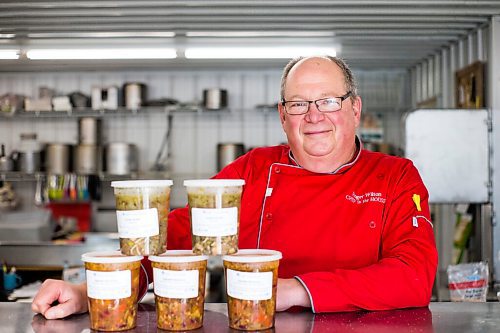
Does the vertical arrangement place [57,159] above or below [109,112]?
below

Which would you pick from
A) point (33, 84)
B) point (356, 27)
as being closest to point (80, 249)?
point (33, 84)

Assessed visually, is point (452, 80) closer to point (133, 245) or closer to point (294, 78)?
point (294, 78)

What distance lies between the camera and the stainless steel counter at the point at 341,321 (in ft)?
5.13

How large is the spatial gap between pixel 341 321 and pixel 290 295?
156mm

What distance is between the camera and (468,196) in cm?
418

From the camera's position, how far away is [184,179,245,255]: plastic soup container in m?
1.50

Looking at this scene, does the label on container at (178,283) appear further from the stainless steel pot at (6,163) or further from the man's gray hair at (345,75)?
the stainless steel pot at (6,163)

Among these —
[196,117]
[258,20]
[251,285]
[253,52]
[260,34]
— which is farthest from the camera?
[196,117]

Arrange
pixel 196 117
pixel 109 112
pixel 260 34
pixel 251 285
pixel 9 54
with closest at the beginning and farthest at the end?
pixel 251 285 < pixel 260 34 < pixel 9 54 < pixel 109 112 < pixel 196 117

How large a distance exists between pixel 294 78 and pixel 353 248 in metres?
0.63

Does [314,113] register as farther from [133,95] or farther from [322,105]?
[133,95]

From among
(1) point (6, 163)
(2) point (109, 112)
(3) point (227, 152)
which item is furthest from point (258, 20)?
(1) point (6, 163)

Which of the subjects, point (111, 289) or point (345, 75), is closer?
point (111, 289)

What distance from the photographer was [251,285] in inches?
57.9
